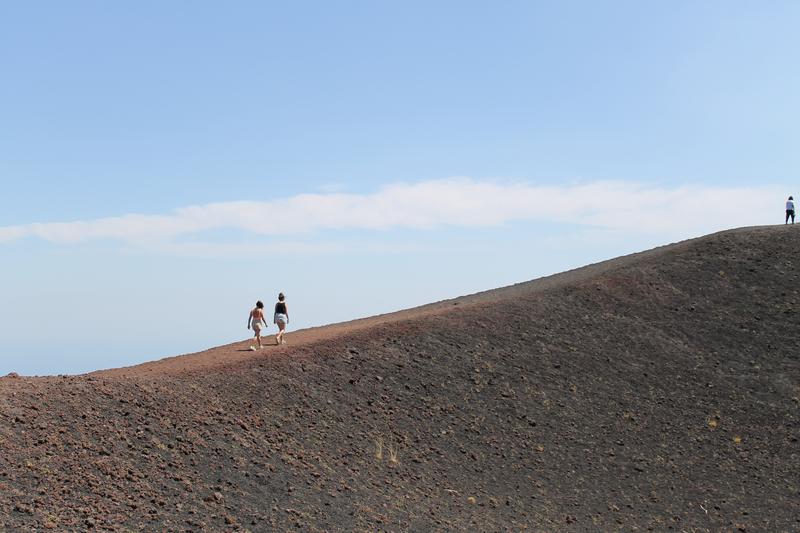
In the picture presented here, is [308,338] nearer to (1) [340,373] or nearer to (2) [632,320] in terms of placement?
(1) [340,373]

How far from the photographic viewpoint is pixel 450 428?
56.3 feet

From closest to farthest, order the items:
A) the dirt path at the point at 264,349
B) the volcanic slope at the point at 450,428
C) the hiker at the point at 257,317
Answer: the volcanic slope at the point at 450,428, the dirt path at the point at 264,349, the hiker at the point at 257,317

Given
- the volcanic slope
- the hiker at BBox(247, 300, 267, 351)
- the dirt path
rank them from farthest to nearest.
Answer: the hiker at BBox(247, 300, 267, 351), the dirt path, the volcanic slope

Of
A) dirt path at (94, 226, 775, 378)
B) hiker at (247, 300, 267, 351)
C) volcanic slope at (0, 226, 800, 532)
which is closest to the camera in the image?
volcanic slope at (0, 226, 800, 532)

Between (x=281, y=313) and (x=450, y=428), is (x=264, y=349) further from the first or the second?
(x=450, y=428)

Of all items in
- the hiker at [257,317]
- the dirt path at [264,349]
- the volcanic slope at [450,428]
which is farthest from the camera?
the hiker at [257,317]

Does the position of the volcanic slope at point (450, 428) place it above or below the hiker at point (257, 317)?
below

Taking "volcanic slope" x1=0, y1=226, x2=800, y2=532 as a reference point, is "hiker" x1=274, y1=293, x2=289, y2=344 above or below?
above

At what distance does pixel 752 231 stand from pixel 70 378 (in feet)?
81.9

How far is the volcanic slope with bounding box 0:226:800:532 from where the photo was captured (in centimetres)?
1307

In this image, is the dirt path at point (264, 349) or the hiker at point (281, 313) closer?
the dirt path at point (264, 349)

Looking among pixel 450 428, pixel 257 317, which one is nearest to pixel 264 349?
pixel 257 317

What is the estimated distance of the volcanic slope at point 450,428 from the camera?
13.1 metres

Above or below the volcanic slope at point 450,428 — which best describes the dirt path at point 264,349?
above
